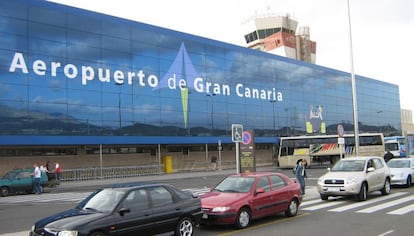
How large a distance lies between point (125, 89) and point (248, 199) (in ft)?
116

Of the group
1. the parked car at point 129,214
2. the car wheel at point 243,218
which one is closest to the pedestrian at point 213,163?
the car wheel at point 243,218

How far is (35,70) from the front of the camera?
1501 inches

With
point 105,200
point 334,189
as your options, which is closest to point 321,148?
point 334,189

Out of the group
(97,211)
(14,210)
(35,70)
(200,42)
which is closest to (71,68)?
(35,70)

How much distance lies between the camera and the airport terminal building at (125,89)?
37.4 m

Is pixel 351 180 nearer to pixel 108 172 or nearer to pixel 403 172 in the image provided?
pixel 403 172

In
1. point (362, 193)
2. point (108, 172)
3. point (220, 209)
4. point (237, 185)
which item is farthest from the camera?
point (108, 172)

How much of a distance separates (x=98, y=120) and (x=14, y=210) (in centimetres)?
2541

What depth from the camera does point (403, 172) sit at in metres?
21.6

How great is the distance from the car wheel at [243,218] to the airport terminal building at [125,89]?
2869 cm

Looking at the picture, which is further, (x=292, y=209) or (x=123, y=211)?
(x=292, y=209)

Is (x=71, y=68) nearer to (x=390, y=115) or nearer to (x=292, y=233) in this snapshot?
(x=292, y=233)

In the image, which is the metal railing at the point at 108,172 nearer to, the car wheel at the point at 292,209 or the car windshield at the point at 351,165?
the car windshield at the point at 351,165

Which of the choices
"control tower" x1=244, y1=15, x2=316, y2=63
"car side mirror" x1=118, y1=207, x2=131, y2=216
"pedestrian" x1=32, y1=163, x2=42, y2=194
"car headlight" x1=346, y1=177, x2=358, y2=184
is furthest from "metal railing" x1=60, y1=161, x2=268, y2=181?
"control tower" x1=244, y1=15, x2=316, y2=63
